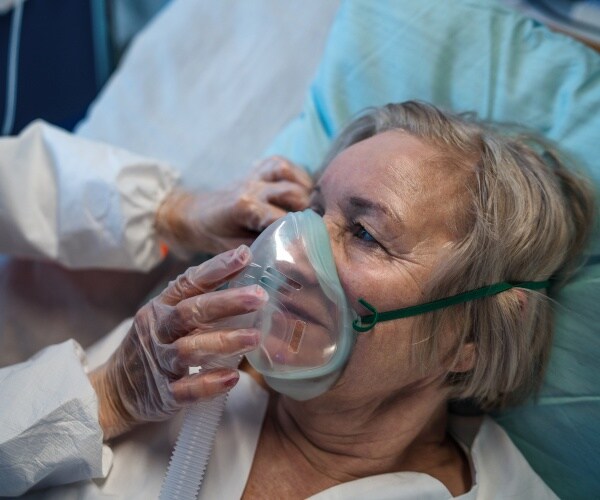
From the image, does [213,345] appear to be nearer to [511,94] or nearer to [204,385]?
[204,385]

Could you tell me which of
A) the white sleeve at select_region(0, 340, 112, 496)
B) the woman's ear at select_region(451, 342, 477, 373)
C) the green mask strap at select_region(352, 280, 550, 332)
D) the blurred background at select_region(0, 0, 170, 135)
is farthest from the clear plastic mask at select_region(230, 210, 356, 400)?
the blurred background at select_region(0, 0, 170, 135)

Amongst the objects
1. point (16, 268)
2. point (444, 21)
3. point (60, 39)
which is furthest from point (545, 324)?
point (60, 39)

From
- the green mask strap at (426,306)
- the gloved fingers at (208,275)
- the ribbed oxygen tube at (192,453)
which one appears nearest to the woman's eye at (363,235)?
the green mask strap at (426,306)

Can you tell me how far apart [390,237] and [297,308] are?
0.21m

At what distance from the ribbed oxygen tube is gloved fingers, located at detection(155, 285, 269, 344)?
0.41 ft

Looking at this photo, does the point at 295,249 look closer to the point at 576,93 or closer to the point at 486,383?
the point at 486,383

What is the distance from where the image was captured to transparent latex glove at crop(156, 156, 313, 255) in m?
1.59

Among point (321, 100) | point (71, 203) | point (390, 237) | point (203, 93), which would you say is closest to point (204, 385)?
point (390, 237)

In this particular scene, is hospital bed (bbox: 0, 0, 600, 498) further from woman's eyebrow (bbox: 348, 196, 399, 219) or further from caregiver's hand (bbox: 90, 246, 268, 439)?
woman's eyebrow (bbox: 348, 196, 399, 219)

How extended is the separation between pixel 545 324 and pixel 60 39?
220 centimetres

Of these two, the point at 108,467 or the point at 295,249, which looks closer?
the point at 295,249

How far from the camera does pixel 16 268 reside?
6.09 feet

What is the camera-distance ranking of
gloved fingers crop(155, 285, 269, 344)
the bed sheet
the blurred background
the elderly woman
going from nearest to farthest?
1. gloved fingers crop(155, 285, 269, 344)
2. the elderly woman
3. the bed sheet
4. the blurred background

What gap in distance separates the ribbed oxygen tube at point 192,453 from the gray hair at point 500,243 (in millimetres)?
407
